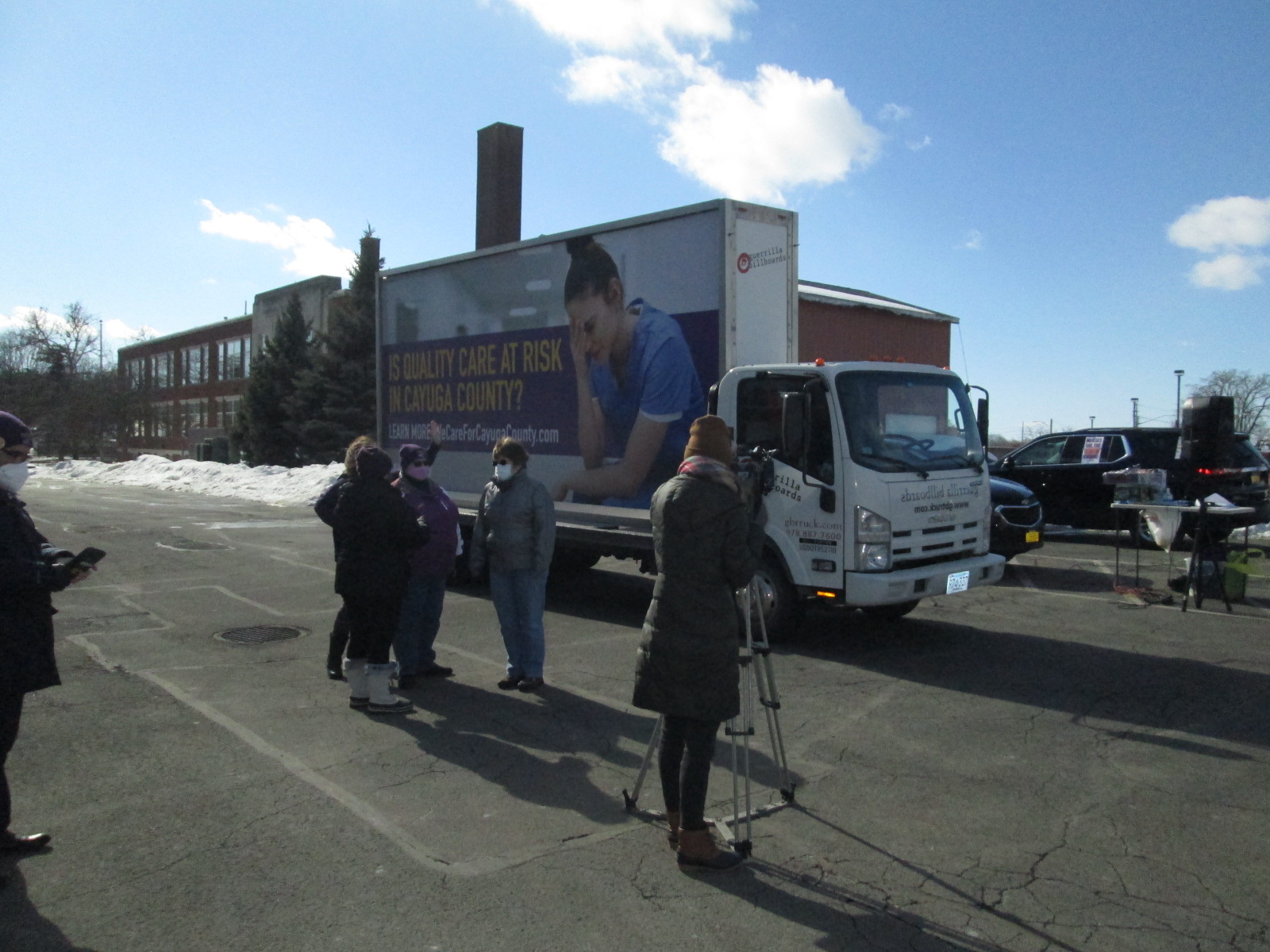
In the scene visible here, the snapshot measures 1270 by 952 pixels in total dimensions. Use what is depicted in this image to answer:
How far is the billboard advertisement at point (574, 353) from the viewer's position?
28.0 ft

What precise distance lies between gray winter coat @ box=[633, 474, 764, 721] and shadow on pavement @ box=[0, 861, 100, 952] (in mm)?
2289

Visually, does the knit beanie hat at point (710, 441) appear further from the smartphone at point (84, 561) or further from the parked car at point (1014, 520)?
the parked car at point (1014, 520)

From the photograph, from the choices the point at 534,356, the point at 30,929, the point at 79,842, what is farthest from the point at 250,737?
the point at 534,356

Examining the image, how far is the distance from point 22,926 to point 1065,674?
264 inches

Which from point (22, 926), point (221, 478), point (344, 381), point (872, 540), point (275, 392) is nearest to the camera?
point (22, 926)

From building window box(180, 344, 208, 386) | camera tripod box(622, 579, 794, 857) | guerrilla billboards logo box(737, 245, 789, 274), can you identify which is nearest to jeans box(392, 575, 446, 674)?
camera tripod box(622, 579, 794, 857)

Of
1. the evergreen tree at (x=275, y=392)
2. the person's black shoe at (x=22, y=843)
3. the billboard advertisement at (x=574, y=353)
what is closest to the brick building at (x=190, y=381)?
the evergreen tree at (x=275, y=392)

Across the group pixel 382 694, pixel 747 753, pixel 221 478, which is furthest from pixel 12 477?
pixel 221 478

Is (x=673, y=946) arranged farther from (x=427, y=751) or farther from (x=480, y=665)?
(x=480, y=665)

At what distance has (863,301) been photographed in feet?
61.4

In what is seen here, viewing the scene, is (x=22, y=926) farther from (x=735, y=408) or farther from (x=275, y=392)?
(x=275, y=392)

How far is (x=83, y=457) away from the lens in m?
46.5

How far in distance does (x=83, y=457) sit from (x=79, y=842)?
48.8 metres

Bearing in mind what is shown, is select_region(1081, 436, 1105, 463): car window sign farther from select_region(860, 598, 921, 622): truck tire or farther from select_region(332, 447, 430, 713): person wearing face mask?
select_region(332, 447, 430, 713): person wearing face mask
